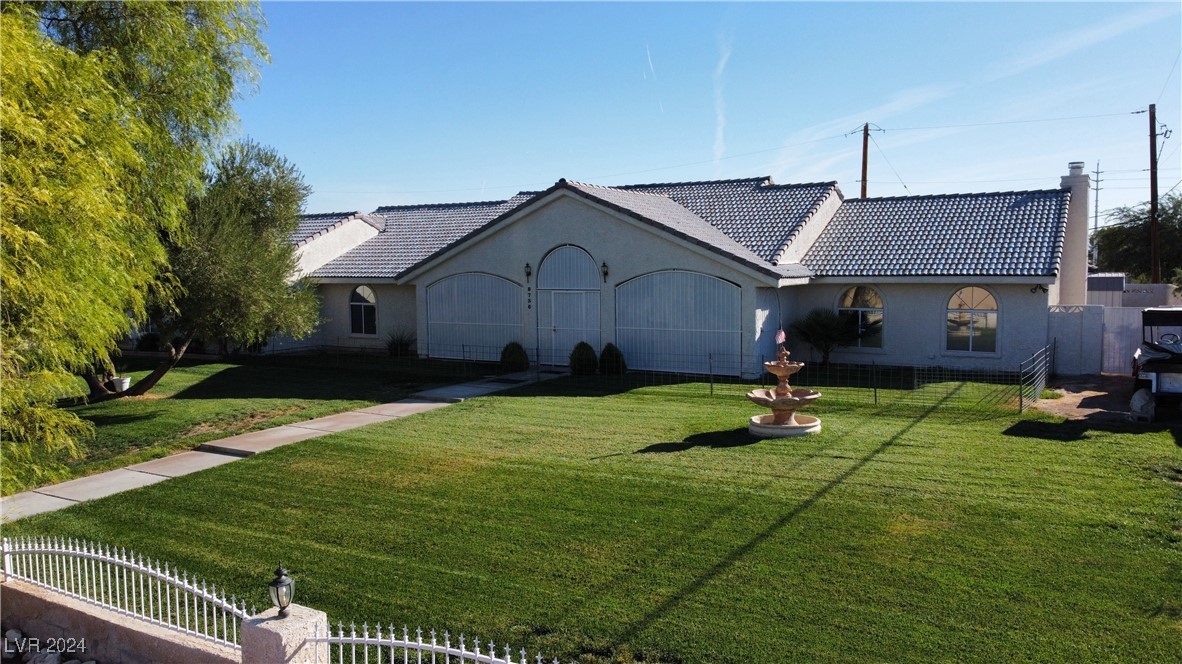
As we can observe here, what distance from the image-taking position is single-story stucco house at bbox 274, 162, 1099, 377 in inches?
848

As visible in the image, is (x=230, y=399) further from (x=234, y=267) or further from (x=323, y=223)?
(x=323, y=223)

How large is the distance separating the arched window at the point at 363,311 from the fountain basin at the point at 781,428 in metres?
18.1

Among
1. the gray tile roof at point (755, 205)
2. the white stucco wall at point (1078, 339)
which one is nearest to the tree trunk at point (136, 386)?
the gray tile roof at point (755, 205)

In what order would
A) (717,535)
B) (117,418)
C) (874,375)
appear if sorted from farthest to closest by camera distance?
1. (874,375)
2. (117,418)
3. (717,535)

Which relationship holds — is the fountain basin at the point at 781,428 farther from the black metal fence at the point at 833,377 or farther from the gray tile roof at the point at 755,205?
the gray tile roof at the point at 755,205

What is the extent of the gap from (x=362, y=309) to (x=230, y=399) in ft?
34.6

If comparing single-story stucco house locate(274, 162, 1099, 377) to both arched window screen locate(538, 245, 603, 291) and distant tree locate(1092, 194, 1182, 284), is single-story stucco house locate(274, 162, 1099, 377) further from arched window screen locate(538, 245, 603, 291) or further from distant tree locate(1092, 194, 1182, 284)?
distant tree locate(1092, 194, 1182, 284)

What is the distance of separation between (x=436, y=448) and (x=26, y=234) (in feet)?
25.9

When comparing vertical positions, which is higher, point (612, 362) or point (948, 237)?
point (948, 237)

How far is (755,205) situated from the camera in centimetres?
2709

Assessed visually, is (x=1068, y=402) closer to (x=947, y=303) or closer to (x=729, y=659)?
(x=947, y=303)

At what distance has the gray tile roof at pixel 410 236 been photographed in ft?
96.1

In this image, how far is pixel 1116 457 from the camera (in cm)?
1247

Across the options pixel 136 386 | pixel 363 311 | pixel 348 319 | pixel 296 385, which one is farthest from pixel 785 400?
pixel 348 319
